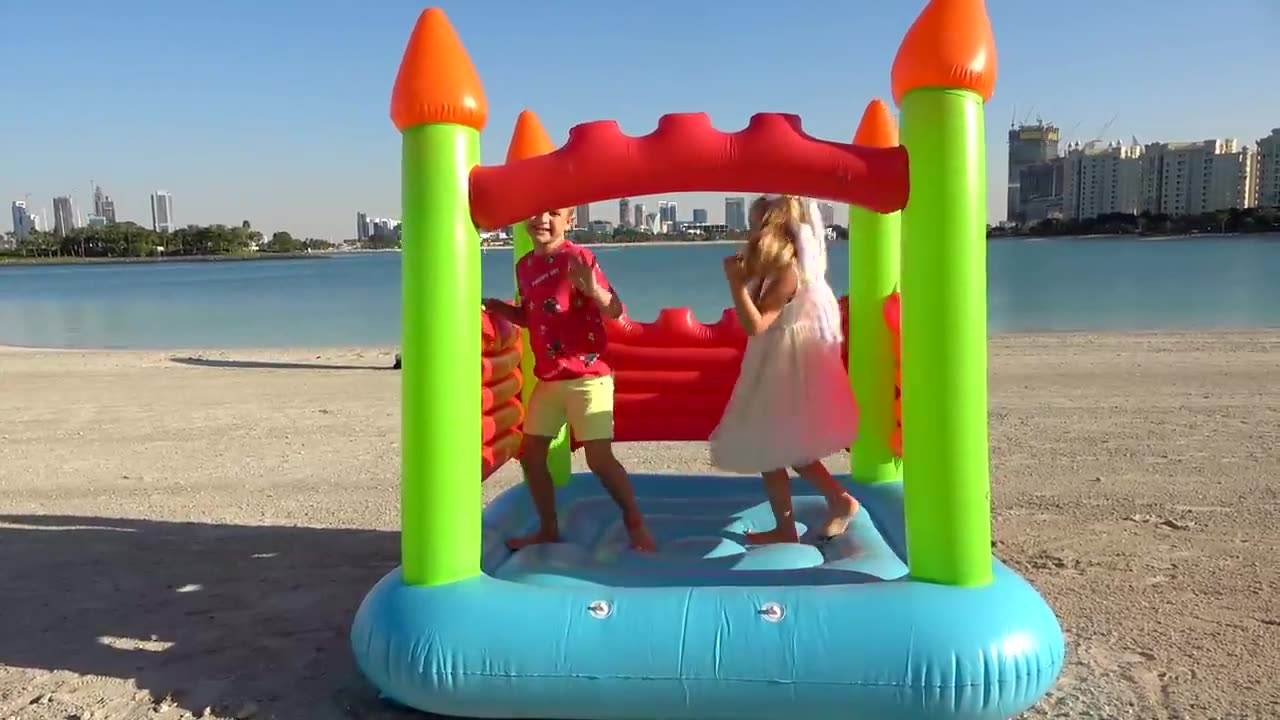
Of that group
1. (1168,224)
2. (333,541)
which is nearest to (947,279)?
(333,541)

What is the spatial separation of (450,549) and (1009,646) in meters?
1.40

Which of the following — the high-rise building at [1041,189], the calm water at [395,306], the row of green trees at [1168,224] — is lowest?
the calm water at [395,306]

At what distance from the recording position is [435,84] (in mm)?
2438

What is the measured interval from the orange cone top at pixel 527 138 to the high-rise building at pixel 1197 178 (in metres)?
82.5

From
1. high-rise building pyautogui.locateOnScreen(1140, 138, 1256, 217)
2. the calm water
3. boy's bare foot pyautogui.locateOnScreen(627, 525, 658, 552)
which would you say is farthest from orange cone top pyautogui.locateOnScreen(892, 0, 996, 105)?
high-rise building pyautogui.locateOnScreen(1140, 138, 1256, 217)

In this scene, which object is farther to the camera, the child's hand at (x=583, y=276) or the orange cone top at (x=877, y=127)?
the orange cone top at (x=877, y=127)

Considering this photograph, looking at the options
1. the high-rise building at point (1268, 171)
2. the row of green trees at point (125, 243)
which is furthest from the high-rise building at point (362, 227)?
the high-rise building at point (1268, 171)

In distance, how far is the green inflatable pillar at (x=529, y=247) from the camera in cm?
389

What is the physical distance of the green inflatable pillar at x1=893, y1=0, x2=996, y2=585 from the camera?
234cm

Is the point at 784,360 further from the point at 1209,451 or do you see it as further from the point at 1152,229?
the point at 1152,229

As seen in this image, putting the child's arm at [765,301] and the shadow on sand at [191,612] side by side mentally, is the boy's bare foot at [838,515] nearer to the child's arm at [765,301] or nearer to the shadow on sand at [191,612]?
the child's arm at [765,301]

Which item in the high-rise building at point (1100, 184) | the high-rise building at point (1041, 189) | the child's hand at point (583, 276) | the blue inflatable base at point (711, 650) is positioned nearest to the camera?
the blue inflatable base at point (711, 650)

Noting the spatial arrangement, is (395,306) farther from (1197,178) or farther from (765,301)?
(1197,178)

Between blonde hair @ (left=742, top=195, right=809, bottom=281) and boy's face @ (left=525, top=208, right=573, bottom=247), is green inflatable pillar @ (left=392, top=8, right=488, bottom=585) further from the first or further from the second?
blonde hair @ (left=742, top=195, right=809, bottom=281)
